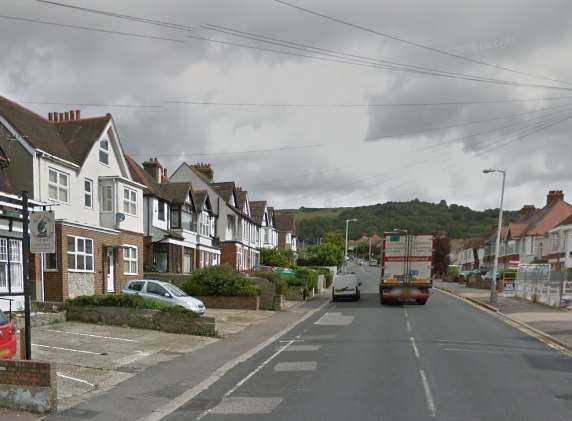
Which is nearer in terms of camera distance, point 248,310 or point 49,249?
point 49,249

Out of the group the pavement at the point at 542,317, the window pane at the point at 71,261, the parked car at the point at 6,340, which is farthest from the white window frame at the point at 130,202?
the pavement at the point at 542,317

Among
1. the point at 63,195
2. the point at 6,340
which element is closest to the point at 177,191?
the point at 63,195

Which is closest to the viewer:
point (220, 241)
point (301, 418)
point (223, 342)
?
point (301, 418)

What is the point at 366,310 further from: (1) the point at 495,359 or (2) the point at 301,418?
(2) the point at 301,418

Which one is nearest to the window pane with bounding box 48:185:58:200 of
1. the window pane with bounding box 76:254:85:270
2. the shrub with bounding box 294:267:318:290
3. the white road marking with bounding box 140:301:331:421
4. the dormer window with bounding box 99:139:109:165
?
the window pane with bounding box 76:254:85:270

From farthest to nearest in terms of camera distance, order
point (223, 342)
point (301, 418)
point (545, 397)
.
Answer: point (223, 342) < point (545, 397) < point (301, 418)

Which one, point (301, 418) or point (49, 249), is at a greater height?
point (49, 249)

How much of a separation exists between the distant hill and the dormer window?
A: 17.1 meters

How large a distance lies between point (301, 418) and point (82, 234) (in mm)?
17284

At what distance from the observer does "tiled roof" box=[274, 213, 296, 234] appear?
266 ft

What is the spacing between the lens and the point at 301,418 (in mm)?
7477

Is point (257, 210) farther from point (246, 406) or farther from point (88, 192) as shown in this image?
point (246, 406)

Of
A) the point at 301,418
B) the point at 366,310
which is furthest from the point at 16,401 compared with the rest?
the point at 366,310

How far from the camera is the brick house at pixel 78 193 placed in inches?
808
